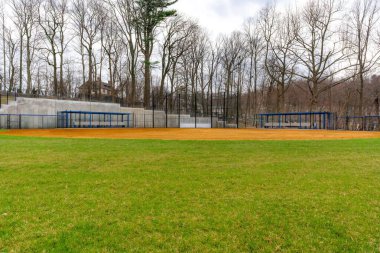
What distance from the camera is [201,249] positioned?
2.22 m

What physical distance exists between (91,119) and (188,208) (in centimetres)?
2672

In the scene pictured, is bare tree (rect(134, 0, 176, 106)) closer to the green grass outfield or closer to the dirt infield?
the dirt infield

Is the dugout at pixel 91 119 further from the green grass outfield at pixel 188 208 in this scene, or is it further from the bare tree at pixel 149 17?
the green grass outfield at pixel 188 208

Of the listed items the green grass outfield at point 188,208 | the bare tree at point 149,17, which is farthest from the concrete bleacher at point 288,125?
the green grass outfield at point 188,208

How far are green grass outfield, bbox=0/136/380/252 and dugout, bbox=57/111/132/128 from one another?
2156 cm

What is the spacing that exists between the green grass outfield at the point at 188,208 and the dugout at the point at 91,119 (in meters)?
21.6

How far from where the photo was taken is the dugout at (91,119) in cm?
2539

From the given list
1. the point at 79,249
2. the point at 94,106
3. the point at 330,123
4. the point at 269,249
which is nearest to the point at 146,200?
the point at 79,249

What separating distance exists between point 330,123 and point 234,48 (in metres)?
20.2

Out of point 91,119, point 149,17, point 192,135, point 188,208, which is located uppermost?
point 149,17

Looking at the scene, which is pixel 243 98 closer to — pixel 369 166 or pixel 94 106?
pixel 94 106

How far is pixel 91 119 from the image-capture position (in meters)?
27.5

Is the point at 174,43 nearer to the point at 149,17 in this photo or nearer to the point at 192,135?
the point at 149,17

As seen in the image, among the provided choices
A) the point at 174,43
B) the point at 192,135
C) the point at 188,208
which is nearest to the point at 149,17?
the point at 174,43
